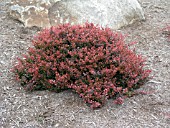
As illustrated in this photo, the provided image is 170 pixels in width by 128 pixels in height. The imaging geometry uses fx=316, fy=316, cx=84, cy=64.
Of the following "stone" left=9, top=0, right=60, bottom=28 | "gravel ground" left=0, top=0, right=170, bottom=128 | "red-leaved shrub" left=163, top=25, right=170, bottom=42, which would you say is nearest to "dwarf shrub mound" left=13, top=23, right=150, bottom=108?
"gravel ground" left=0, top=0, right=170, bottom=128

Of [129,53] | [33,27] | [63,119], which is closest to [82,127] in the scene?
[63,119]

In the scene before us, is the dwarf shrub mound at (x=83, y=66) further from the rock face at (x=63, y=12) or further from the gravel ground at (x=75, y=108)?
the rock face at (x=63, y=12)

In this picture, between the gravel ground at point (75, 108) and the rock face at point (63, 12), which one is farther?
the rock face at point (63, 12)

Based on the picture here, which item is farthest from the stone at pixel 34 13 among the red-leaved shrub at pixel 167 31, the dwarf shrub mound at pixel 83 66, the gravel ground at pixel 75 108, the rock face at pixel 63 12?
the red-leaved shrub at pixel 167 31

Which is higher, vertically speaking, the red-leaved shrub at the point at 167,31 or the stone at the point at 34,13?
the stone at the point at 34,13

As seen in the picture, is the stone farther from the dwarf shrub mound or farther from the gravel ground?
the dwarf shrub mound
